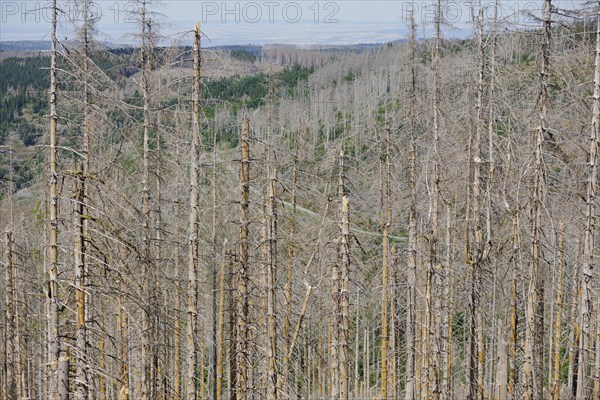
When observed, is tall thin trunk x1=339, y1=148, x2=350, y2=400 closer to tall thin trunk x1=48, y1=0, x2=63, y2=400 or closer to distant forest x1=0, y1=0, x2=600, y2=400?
distant forest x1=0, y1=0, x2=600, y2=400

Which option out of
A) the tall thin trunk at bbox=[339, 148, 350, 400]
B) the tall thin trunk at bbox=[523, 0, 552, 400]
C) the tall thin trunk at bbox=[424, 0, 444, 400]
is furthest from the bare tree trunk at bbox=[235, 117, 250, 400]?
the tall thin trunk at bbox=[523, 0, 552, 400]

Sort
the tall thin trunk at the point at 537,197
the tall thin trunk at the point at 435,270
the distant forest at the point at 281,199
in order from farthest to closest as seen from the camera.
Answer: the tall thin trunk at the point at 435,270
the tall thin trunk at the point at 537,197
the distant forest at the point at 281,199

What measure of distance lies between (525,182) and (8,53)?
574 ft

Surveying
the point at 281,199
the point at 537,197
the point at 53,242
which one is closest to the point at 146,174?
the point at 281,199

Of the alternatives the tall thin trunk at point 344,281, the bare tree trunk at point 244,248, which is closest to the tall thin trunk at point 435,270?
the tall thin trunk at point 344,281

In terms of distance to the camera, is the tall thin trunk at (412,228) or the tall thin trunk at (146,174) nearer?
the tall thin trunk at (146,174)

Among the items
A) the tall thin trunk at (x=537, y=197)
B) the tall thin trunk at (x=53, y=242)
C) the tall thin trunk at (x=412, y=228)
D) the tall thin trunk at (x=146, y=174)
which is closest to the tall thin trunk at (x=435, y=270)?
the tall thin trunk at (x=412, y=228)

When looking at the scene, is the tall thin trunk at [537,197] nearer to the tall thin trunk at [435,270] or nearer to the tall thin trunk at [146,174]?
the tall thin trunk at [435,270]

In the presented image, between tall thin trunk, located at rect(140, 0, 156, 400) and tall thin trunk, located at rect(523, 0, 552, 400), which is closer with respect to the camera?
tall thin trunk, located at rect(523, 0, 552, 400)

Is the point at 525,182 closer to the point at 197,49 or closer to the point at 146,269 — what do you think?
the point at 197,49

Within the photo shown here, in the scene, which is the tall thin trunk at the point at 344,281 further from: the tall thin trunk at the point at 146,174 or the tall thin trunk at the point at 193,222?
the tall thin trunk at the point at 146,174

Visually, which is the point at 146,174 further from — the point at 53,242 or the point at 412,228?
the point at 412,228

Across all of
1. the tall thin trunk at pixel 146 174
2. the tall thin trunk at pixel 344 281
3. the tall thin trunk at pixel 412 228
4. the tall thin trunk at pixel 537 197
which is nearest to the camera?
the tall thin trunk at pixel 537 197

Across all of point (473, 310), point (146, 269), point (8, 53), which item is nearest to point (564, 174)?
point (473, 310)
